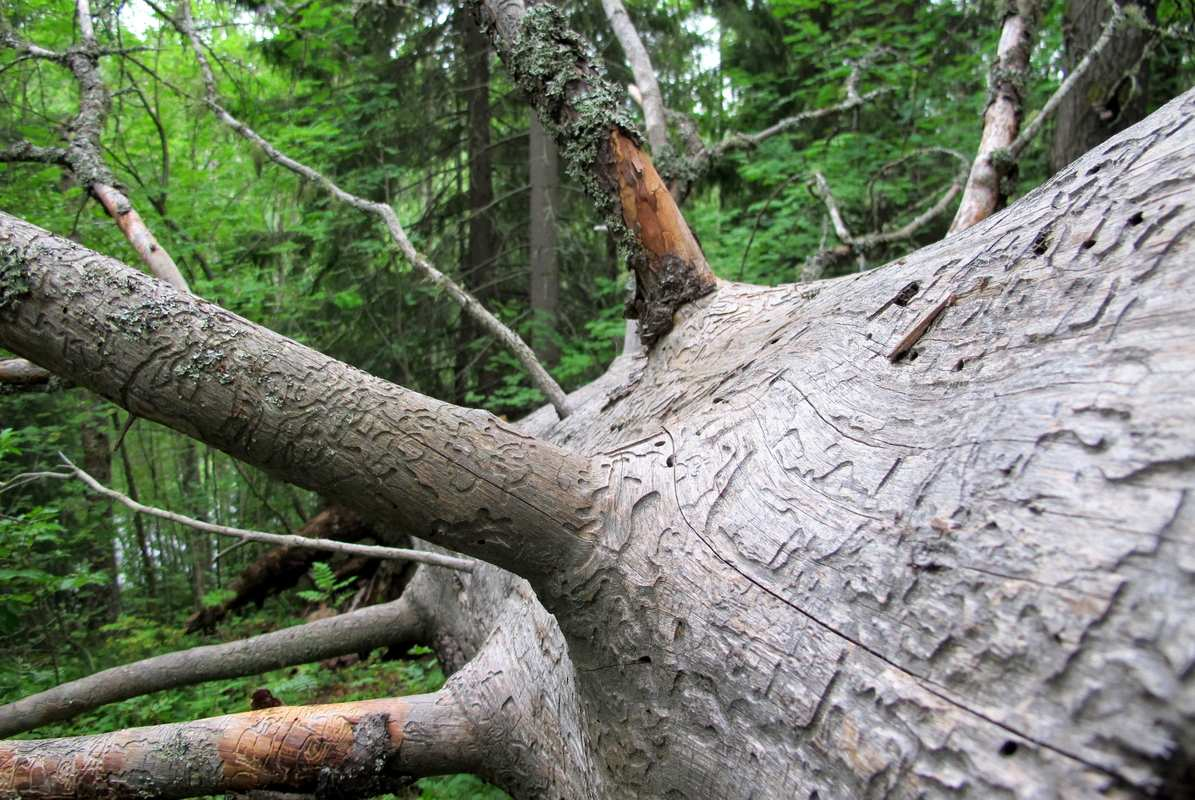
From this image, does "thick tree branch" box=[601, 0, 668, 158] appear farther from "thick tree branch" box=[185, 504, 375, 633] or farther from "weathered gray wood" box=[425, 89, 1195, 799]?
"thick tree branch" box=[185, 504, 375, 633]

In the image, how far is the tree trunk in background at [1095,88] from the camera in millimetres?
4965

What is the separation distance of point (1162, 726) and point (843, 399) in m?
0.93

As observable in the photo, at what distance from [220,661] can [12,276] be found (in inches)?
96.8

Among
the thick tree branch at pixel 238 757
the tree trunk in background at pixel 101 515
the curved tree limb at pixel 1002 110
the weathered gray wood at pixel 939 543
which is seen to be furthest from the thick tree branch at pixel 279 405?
the tree trunk in background at pixel 101 515

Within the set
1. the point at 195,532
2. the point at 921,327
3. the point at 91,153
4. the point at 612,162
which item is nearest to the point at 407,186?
the point at 91,153

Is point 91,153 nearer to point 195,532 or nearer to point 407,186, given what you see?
point 407,186

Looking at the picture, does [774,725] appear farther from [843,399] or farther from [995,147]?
[995,147]

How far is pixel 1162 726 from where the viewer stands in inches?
36.1

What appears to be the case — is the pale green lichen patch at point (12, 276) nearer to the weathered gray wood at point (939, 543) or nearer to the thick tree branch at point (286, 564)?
the weathered gray wood at point (939, 543)

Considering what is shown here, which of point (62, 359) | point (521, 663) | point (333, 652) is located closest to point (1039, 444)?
point (521, 663)

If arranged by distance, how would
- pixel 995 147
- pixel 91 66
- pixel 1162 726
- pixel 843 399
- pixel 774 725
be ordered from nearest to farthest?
pixel 1162 726, pixel 774 725, pixel 843 399, pixel 995 147, pixel 91 66

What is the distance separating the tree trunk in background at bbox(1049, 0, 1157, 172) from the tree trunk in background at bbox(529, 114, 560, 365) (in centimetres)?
474

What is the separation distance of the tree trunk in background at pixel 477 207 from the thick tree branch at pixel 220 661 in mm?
4589

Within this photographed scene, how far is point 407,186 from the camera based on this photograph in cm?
860
